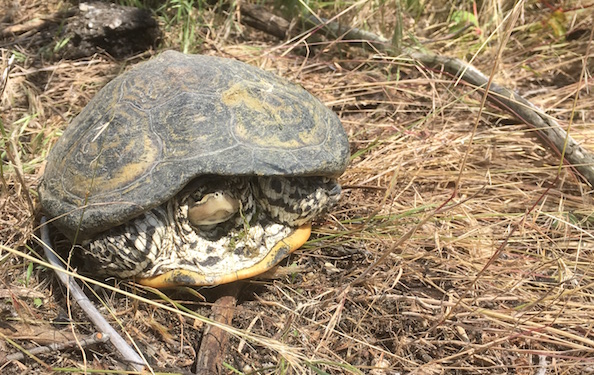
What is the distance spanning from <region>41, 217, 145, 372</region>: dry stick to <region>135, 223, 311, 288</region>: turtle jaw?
0.20 meters

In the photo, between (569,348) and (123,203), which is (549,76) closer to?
(569,348)

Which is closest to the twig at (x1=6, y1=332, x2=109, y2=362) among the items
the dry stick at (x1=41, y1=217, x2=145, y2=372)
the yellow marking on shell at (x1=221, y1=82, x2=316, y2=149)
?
the dry stick at (x1=41, y1=217, x2=145, y2=372)

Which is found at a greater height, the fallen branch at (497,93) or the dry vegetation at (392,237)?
the fallen branch at (497,93)

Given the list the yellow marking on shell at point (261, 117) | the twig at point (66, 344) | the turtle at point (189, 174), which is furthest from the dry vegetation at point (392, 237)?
the yellow marking on shell at point (261, 117)

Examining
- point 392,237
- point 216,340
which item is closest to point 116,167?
point 216,340

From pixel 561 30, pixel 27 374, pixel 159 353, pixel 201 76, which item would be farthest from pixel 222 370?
pixel 561 30

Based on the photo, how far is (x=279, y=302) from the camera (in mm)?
1948

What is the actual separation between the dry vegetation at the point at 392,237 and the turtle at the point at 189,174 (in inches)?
6.1

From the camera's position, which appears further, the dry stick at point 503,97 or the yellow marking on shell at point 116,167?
the dry stick at point 503,97

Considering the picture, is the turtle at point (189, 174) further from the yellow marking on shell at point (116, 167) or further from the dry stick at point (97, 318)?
the dry stick at point (97, 318)

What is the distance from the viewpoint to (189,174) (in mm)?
1712

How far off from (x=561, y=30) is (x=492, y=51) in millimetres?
488

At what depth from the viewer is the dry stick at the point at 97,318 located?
5.34 feet

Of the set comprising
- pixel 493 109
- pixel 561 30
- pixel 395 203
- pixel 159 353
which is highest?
pixel 561 30
